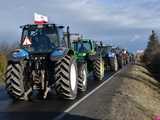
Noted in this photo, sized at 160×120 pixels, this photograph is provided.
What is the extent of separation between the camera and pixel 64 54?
52.1ft

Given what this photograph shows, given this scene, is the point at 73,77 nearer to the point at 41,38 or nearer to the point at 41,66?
the point at 41,66

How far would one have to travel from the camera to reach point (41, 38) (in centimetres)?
1708

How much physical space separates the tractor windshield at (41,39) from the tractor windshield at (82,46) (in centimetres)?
1004

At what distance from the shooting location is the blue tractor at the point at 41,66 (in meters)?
16.0

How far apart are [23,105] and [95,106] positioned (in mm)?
2184

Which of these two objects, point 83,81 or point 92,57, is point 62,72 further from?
point 92,57

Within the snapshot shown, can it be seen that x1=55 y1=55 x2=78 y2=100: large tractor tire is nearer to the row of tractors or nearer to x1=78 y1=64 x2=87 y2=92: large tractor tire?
the row of tractors

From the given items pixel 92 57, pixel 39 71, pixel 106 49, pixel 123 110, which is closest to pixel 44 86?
pixel 39 71

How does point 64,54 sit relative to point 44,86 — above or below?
above

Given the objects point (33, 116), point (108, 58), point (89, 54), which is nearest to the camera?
point (33, 116)

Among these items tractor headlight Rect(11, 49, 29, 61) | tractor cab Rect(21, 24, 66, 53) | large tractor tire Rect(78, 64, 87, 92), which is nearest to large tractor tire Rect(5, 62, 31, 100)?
tractor headlight Rect(11, 49, 29, 61)

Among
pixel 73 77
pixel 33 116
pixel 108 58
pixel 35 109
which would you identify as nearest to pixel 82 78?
pixel 73 77

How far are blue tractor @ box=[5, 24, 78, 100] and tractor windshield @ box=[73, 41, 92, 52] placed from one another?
1006 cm

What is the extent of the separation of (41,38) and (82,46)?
35.4 ft
